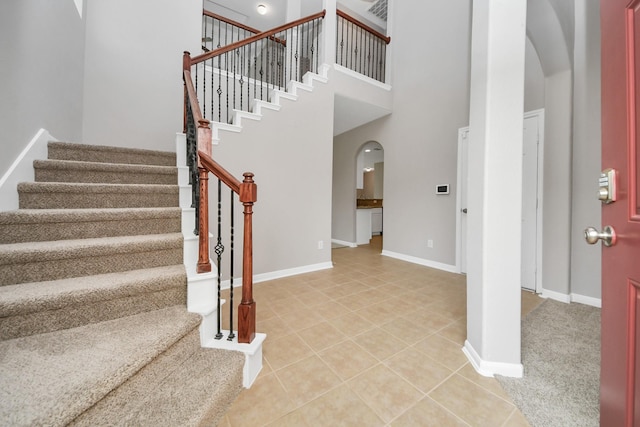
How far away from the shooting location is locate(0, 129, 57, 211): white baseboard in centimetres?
149

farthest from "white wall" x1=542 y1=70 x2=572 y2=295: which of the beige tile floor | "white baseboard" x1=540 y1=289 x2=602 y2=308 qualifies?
the beige tile floor

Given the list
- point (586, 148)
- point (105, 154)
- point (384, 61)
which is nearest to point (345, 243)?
point (384, 61)

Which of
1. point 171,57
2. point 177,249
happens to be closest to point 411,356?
point 177,249

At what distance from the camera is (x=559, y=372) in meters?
1.39

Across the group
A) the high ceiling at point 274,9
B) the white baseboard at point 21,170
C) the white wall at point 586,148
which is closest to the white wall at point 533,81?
the white wall at point 586,148

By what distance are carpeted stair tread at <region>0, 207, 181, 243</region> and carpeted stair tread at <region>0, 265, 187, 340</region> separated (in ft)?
1.23

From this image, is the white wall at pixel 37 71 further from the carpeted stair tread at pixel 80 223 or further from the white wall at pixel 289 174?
the white wall at pixel 289 174

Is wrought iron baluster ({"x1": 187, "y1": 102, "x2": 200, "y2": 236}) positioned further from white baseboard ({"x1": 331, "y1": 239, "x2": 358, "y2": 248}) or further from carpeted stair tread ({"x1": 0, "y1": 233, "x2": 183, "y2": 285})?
white baseboard ({"x1": 331, "y1": 239, "x2": 358, "y2": 248})

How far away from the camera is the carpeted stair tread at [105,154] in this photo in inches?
79.4

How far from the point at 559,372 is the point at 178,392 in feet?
6.87

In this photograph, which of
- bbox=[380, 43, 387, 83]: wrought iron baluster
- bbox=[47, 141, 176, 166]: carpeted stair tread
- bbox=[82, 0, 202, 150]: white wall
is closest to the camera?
bbox=[47, 141, 176, 166]: carpeted stair tread

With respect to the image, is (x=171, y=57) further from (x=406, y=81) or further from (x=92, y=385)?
(x=92, y=385)

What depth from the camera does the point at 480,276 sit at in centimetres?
140

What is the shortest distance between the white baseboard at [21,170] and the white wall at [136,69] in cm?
123
